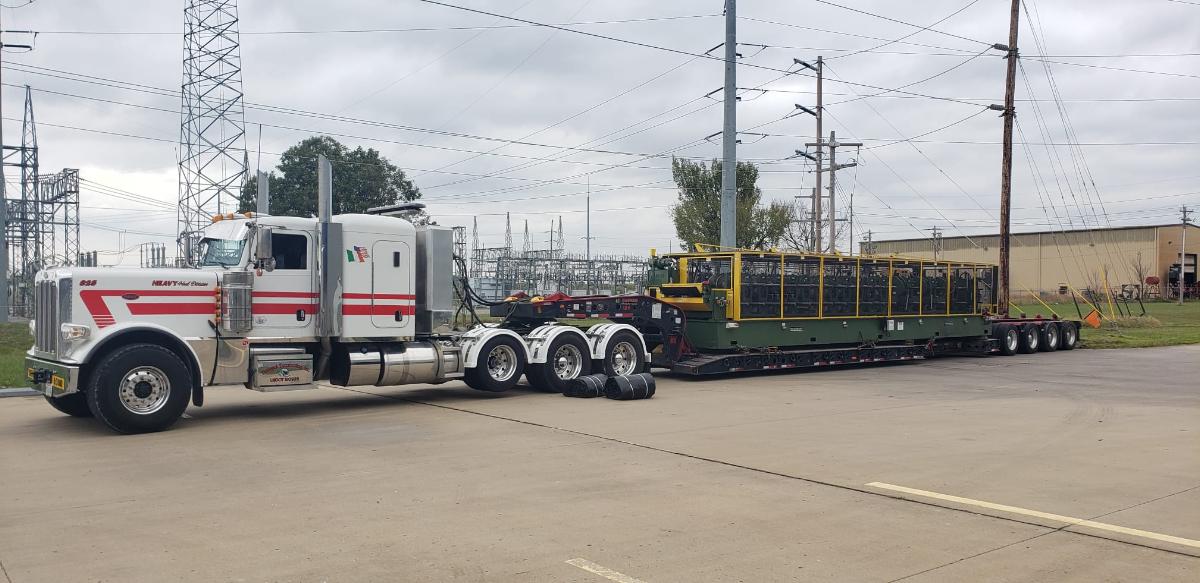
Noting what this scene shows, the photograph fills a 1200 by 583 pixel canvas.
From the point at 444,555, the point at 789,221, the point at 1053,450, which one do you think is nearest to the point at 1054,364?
the point at 1053,450

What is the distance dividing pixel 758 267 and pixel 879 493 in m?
12.0

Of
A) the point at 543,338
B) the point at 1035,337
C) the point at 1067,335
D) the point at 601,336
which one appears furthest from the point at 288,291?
the point at 1067,335

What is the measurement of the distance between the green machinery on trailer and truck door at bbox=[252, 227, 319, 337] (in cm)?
452

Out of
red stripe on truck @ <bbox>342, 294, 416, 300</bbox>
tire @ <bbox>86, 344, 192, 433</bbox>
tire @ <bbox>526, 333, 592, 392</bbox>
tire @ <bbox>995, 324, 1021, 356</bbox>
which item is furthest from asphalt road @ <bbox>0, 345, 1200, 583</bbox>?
tire @ <bbox>995, 324, 1021, 356</bbox>

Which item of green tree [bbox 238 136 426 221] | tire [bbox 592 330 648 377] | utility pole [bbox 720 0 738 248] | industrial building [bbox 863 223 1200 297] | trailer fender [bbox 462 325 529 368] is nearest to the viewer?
trailer fender [bbox 462 325 529 368]

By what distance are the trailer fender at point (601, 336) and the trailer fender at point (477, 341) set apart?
1.49 metres

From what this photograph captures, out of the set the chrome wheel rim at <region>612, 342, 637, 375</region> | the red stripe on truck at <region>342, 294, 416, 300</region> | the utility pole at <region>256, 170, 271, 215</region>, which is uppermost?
the utility pole at <region>256, 170, 271, 215</region>

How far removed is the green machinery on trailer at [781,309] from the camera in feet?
62.0

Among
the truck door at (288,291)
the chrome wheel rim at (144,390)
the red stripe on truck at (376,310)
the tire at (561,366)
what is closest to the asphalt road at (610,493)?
the chrome wheel rim at (144,390)

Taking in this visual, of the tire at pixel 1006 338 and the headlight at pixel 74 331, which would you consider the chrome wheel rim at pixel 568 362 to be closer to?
the headlight at pixel 74 331

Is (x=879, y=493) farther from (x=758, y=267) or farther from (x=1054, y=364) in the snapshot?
(x=1054, y=364)

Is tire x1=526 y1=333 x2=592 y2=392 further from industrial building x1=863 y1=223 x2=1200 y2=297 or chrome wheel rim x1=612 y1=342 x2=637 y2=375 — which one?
industrial building x1=863 y1=223 x2=1200 y2=297

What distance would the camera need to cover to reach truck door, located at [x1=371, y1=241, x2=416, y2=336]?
1401 cm

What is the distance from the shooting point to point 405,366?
46.7 ft
